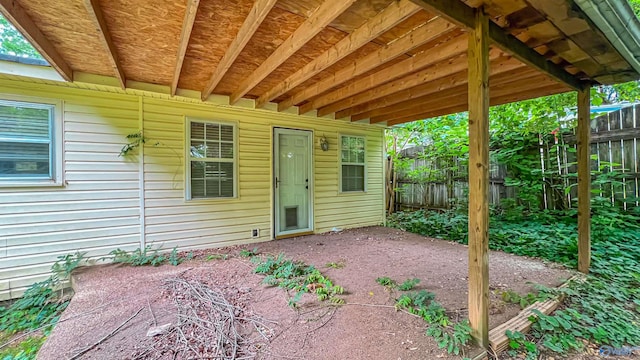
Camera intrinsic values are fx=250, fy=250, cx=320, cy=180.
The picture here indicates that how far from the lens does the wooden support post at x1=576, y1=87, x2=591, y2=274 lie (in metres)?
3.10

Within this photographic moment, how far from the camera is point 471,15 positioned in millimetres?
1771

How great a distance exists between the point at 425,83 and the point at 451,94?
0.77 metres

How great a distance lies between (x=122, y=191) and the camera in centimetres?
342

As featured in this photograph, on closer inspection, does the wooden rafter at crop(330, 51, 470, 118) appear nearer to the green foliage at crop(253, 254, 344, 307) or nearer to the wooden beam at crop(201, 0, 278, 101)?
Answer: the wooden beam at crop(201, 0, 278, 101)

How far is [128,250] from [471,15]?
460cm

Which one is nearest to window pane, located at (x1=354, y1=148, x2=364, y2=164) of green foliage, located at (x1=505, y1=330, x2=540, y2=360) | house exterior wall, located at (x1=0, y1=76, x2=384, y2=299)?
house exterior wall, located at (x1=0, y1=76, x2=384, y2=299)

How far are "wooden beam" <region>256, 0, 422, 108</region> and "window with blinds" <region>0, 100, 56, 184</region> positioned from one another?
2.98m

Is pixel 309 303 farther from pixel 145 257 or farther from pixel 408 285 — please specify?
pixel 145 257

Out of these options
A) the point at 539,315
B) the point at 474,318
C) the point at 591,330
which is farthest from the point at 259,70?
the point at 591,330

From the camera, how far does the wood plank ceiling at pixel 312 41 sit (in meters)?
1.86

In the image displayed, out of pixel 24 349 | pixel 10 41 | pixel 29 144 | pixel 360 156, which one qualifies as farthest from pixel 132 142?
pixel 10 41

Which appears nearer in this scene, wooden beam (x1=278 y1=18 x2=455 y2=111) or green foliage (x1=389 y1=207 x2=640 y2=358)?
green foliage (x1=389 y1=207 x2=640 y2=358)

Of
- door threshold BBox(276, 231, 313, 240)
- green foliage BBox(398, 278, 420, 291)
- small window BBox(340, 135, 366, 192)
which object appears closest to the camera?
green foliage BBox(398, 278, 420, 291)

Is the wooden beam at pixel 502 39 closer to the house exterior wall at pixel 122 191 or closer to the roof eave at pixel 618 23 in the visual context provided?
the roof eave at pixel 618 23
